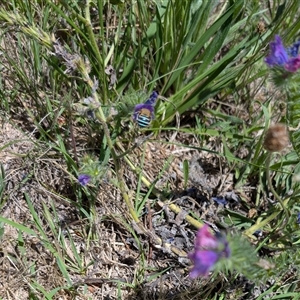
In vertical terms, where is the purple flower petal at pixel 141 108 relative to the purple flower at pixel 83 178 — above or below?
above

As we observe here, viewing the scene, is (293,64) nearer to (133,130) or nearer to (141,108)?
(141,108)

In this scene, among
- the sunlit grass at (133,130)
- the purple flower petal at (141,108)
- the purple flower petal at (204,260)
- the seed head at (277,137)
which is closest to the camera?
the purple flower petal at (204,260)

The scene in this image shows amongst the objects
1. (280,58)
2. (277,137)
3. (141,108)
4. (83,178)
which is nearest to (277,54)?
(280,58)

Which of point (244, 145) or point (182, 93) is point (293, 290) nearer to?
point (244, 145)

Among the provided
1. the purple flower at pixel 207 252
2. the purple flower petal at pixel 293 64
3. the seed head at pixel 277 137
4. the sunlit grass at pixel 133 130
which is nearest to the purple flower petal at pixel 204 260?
the purple flower at pixel 207 252

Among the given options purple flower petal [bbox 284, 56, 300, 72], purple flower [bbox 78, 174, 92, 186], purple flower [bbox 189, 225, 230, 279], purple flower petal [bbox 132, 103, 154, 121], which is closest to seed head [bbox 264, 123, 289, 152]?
purple flower petal [bbox 284, 56, 300, 72]

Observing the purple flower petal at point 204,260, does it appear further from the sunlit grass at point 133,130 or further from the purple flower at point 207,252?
the sunlit grass at point 133,130
